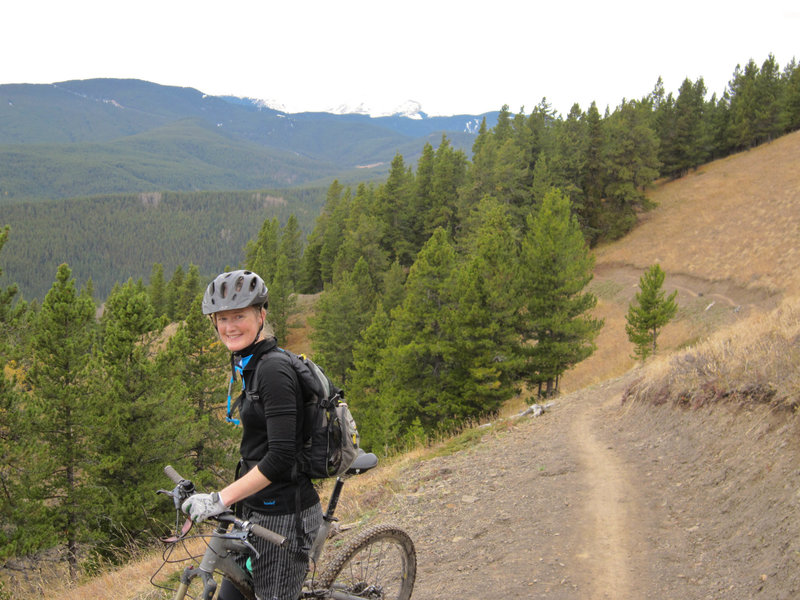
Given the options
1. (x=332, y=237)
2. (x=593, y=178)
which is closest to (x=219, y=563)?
(x=593, y=178)

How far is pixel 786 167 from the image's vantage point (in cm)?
5691

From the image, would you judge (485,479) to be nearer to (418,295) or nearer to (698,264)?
(418,295)

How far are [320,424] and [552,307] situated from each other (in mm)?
22036

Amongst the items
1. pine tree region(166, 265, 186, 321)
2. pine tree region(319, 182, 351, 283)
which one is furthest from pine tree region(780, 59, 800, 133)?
pine tree region(166, 265, 186, 321)

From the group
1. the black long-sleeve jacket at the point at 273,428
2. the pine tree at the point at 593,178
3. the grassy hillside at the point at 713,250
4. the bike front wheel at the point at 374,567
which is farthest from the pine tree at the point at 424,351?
the pine tree at the point at 593,178

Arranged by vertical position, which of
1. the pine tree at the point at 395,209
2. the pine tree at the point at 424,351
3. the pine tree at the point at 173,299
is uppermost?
the pine tree at the point at 395,209

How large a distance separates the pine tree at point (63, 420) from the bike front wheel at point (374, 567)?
15.4 meters

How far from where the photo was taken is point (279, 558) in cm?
332

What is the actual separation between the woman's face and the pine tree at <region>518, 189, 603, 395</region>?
20928 millimetres

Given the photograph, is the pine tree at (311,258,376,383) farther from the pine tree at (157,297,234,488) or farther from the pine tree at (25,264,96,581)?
the pine tree at (25,264,96,581)

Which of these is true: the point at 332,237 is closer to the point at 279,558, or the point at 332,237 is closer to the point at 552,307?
the point at 552,307

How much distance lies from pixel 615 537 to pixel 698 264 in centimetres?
4587

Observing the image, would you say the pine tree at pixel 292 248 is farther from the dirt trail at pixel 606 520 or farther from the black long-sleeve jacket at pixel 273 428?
the black long-sleeve jacket at pixel 273 428

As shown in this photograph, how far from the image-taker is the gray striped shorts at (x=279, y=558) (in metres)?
3.30
